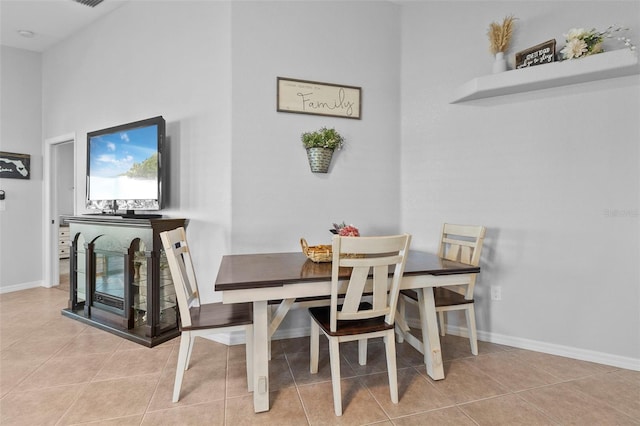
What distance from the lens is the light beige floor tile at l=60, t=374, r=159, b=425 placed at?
165 cm

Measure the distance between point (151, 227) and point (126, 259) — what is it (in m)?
0.45

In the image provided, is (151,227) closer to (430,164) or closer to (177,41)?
(177,41)

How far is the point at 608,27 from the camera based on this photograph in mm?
2213

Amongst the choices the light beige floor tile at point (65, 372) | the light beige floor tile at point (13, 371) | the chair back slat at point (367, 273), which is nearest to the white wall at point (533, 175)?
the chair back slat at point (367, 273)

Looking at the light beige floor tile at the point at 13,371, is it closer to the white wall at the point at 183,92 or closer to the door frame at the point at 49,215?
the white wall at the point at 183,92

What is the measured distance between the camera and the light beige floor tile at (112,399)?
165 cm

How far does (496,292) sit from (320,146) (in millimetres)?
1938

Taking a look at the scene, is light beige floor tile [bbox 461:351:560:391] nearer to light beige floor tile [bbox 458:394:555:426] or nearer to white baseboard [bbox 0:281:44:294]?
light beige floor tile [bbox 458:394:555:426]

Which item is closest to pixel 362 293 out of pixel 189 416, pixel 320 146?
pixel 189 416

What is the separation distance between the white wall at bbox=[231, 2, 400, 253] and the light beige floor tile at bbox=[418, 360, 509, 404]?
1.28m

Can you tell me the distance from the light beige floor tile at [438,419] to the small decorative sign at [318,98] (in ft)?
7.50

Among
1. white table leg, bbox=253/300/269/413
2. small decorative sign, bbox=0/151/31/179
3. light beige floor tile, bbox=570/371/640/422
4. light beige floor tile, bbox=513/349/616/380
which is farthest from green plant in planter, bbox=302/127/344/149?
small decorative sign, bbox=0/151/31/179

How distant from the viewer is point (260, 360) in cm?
168

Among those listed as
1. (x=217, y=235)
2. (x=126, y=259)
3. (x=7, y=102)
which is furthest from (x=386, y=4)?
(x=7, y=102)
